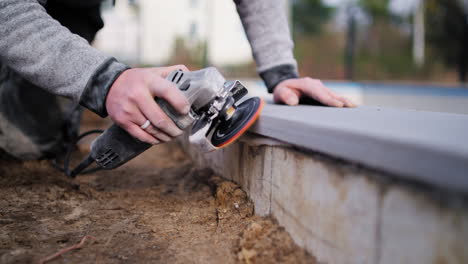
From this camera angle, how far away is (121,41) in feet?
49.9

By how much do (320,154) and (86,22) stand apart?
6.66 ft

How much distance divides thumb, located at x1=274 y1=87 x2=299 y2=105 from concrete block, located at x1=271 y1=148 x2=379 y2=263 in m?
0.59

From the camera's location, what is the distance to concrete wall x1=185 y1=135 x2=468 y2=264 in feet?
2.19

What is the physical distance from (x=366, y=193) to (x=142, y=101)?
742mm

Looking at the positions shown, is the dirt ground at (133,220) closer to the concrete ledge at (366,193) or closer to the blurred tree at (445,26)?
the concrete ledge at (366,193)

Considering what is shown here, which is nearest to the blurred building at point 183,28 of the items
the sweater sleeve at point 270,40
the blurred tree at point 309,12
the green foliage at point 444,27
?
the blurred tree at point 309,12

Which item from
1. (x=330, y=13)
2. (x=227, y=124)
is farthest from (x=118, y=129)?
(x=330, y=13)

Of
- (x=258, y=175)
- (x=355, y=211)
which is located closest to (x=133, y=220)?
(x=258, y=175)

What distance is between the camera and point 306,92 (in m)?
1.78

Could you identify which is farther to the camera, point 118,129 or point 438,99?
point 438,99

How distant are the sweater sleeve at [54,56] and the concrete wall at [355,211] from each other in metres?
0.66

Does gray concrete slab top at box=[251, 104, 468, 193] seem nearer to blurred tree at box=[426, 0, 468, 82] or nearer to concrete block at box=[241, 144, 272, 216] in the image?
concrete block at box=[241, 144, 272, 216]

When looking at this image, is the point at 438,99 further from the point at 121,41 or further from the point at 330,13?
the point at 330,13

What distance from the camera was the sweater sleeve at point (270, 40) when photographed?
194 cm
